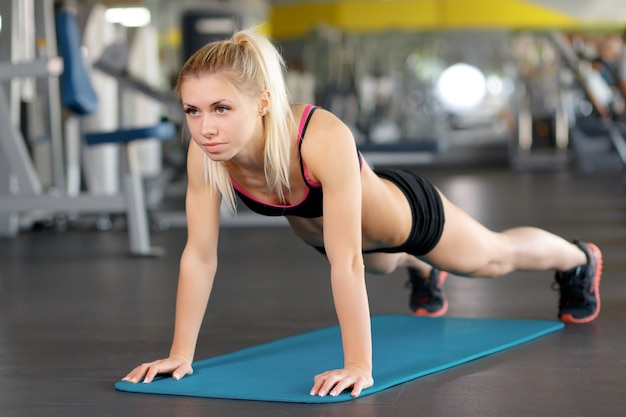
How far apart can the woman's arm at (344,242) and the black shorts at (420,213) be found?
34 centimetres

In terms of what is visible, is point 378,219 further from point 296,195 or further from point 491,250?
point 491,250

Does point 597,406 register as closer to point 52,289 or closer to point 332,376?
point 332,376

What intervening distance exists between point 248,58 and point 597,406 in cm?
84

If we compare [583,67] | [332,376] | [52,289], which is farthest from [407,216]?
[583,67]

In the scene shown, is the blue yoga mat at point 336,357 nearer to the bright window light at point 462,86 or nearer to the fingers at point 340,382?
the fingers at point 340,382

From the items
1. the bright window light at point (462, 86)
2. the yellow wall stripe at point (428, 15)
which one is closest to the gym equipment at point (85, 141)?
the bright window light at point (462, 86)

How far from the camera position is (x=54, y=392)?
1.76 metres

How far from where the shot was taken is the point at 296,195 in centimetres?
183

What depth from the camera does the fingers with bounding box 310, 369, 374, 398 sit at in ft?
5.34

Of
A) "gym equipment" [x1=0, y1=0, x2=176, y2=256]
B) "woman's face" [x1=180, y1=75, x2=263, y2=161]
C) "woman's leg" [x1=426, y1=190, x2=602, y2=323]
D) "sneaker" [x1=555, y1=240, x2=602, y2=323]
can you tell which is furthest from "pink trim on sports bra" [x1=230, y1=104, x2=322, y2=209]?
"gym equipment" [x1=0, y1=0, x2=176, y2=256]

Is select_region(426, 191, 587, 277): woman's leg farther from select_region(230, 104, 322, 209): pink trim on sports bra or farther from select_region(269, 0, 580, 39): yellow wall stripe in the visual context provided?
select_region(269, 0, 580, 39): yellow wall stripe

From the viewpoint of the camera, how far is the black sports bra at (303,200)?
5.75ft

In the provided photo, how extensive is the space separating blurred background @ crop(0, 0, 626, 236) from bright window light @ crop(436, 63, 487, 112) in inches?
0.8

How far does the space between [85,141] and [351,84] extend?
8.36 m
